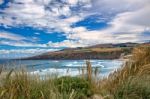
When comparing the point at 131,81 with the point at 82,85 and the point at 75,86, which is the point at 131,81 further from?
the point at 75,86

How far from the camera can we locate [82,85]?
7016 millimetres

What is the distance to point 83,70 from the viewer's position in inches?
293

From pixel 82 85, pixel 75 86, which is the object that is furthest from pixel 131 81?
pixel 75 86

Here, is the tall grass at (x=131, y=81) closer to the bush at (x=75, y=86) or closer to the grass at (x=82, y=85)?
the grass at (x=82, y=85)

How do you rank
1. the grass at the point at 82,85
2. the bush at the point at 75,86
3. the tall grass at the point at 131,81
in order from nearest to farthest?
the grass at the point at 82,85
the bush at the point at 75,86
the tall grass at the point at 131,81

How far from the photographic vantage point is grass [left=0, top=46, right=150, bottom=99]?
19.3ft

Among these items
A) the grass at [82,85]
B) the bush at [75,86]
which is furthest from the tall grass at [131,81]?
the bush at [75,86]

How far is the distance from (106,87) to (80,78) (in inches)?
36.7

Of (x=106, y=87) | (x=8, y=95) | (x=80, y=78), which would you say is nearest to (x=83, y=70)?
(x=80, y=78)

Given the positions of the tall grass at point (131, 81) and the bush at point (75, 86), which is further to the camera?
the tall grass at point (131, 81)

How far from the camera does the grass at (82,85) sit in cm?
589

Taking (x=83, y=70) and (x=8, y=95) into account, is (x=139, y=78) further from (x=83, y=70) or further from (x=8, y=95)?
(x=8, y=95)

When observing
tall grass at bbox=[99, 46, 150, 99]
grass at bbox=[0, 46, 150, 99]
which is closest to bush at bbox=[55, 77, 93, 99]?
grass at bbox=[0, 46, 150, 99]

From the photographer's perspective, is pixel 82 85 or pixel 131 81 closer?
pixel 82 85
